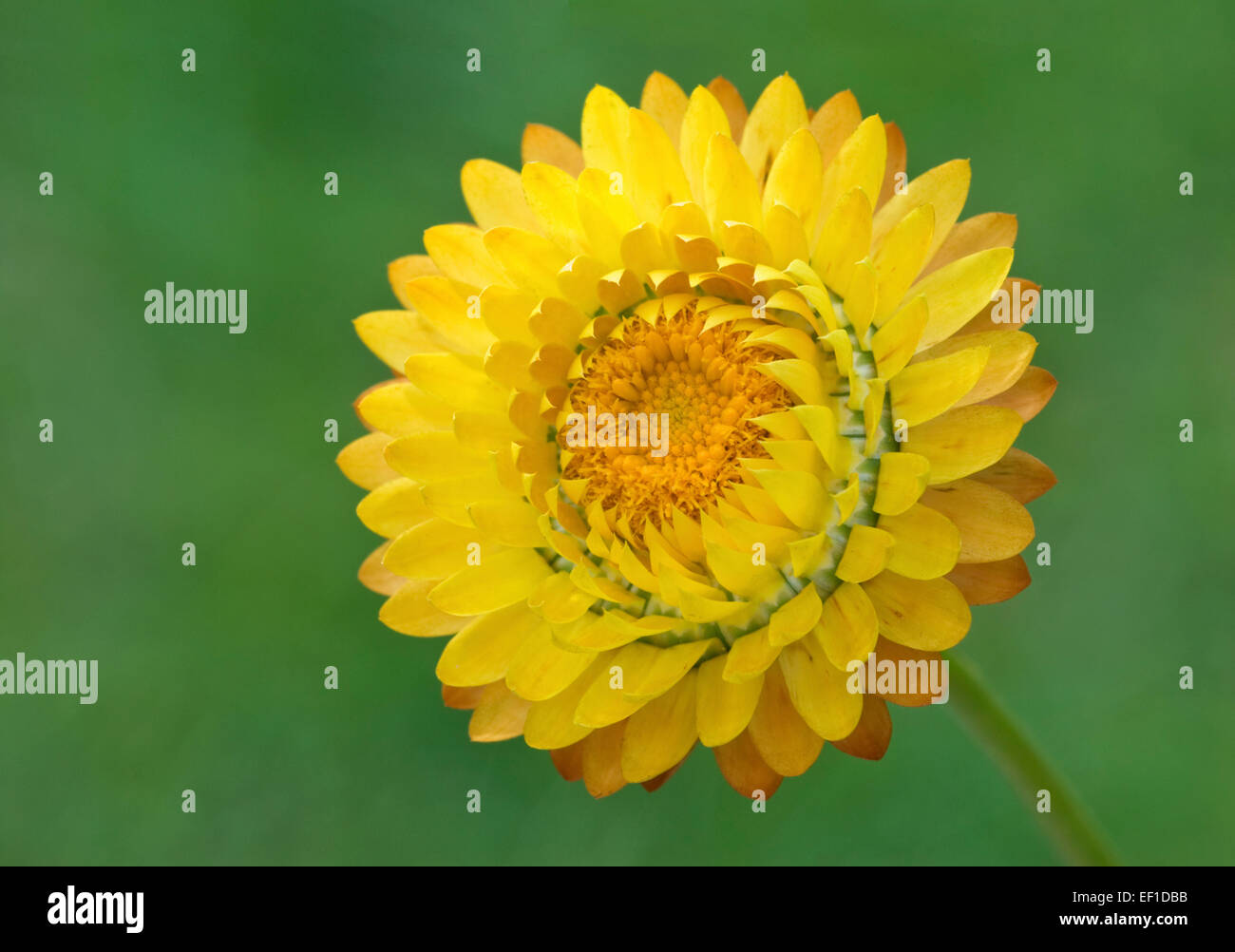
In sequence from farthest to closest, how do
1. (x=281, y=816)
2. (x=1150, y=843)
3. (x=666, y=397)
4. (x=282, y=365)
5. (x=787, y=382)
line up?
(x=282, y=365), (x=281, y=816), (x=1150, y=843), (x=666, y=397), (x=787, y=382)

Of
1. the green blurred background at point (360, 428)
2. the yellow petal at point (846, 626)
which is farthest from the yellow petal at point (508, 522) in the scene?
the green blurred background at point (360, 428)

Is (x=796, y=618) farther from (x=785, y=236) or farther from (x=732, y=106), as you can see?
(x=732, y=106)

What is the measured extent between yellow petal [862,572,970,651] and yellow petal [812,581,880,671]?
2cm

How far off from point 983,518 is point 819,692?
236 millimetres

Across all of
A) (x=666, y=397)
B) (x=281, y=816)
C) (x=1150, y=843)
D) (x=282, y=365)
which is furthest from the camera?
(x=282, y=365)

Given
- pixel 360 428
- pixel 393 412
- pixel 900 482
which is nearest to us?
pixel 900 482

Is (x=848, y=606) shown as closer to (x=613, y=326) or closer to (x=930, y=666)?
(x=930, y=666)

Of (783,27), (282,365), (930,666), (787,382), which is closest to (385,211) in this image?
(282,365)

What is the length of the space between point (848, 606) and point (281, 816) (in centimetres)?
130

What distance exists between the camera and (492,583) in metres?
1.25

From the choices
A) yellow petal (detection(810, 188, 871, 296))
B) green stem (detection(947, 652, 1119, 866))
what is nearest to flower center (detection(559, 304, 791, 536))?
yellow petal (detection(810, 188, 871, 296))

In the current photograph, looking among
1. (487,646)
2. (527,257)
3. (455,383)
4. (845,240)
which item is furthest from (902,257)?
(487,646)

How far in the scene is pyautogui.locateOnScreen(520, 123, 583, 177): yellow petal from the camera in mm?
1353

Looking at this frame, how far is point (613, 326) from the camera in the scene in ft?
4.15
